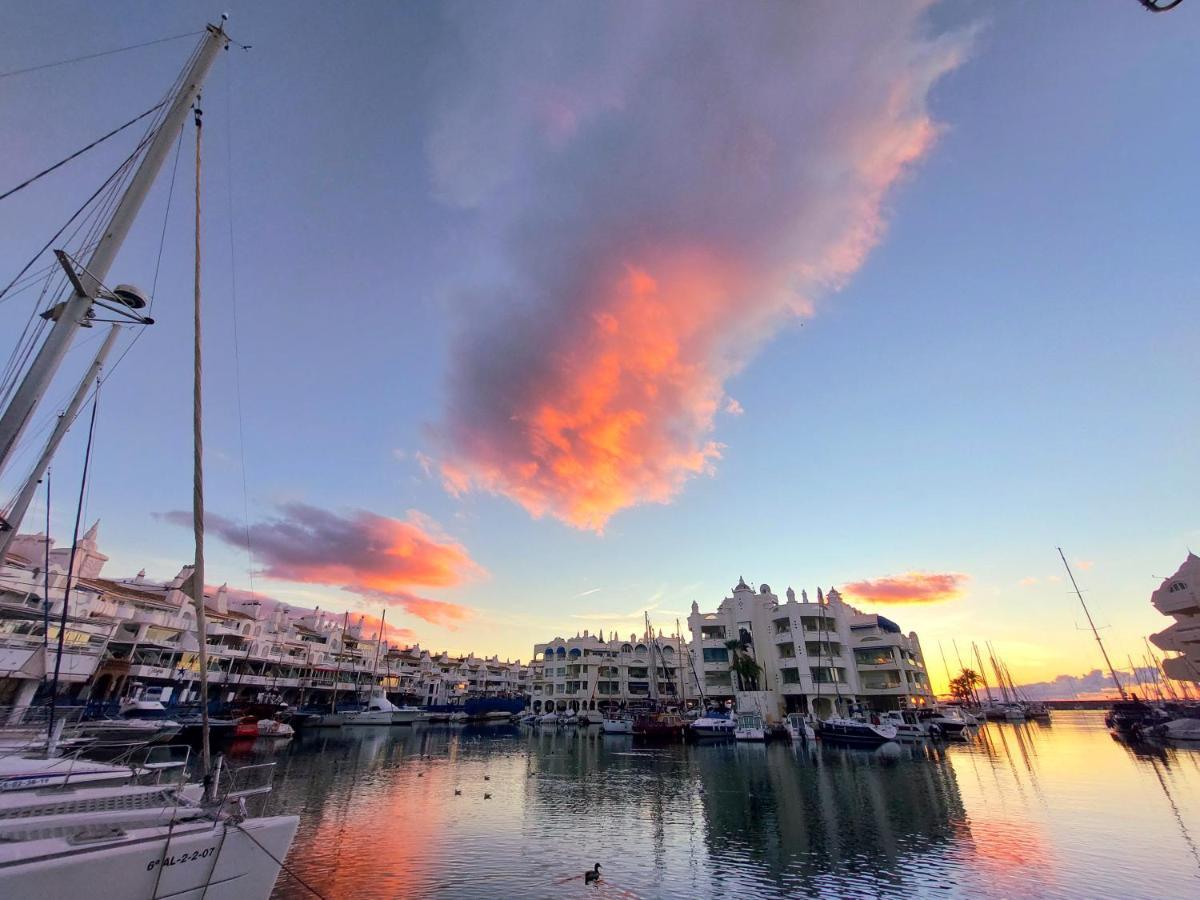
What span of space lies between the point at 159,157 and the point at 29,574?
60.7 meters

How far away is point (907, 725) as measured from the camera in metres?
63.2

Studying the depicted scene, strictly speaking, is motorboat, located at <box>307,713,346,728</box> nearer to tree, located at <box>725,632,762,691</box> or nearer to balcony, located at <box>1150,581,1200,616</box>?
tree, located at <box>725,632,762,691</box>

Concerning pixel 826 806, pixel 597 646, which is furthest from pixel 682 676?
pixel 826 806

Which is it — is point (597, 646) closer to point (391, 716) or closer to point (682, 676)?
point (682, 676)

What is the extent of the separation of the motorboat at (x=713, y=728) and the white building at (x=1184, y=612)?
44.7 metres

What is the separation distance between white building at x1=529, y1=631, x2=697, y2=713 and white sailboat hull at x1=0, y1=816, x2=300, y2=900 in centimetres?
10596

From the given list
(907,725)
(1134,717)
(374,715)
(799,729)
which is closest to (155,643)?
(374,715)

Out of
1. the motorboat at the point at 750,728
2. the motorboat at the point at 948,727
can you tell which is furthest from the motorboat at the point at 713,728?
the motorboat at the point at 948,727

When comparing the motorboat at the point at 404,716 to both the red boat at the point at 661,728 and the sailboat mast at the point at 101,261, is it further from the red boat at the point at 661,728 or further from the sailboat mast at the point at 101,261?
the sailboat mast at the point at 101,261

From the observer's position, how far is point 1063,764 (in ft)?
136

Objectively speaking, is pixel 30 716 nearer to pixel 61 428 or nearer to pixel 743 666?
pixel 61 428

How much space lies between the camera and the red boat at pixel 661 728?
62.5 meters

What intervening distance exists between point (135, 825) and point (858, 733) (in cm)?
5937

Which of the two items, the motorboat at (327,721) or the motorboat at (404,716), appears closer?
the motorboat at (327,721)
